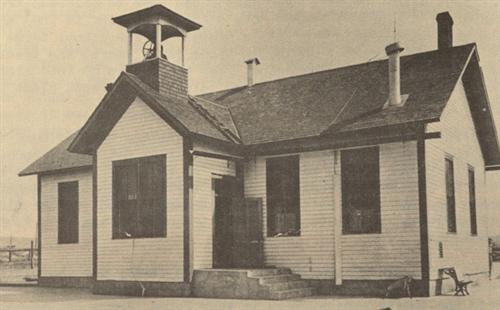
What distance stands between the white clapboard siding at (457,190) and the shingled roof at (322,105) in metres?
0.77

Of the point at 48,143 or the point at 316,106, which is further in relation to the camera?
the point at 48,143

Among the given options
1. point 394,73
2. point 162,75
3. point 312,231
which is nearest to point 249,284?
point 312,231

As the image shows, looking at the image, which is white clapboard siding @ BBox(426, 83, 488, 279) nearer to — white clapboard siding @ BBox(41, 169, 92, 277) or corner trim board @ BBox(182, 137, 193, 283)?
corner trim board @ BBox(182, 137, 193, 283)

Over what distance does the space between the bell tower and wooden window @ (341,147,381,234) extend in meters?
5.40

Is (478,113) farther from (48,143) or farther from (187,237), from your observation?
(48,143)

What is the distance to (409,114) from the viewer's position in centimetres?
1438

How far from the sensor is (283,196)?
53.4 ft

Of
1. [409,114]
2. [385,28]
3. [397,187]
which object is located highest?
[385,28]

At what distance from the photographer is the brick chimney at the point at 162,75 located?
1733 centimetres

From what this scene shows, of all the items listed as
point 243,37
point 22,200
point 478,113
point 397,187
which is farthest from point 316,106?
point 22,200

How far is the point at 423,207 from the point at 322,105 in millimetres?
4490

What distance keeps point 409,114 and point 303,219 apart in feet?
12.0

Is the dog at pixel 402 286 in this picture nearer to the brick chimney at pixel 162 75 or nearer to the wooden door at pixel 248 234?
the wooden door at pixel 248 234

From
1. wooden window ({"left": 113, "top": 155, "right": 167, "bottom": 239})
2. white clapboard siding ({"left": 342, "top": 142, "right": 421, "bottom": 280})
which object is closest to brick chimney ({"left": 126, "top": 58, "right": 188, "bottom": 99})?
wooden window ({"left": 113, "top": 155, "right": 167, "bottom": 239})
